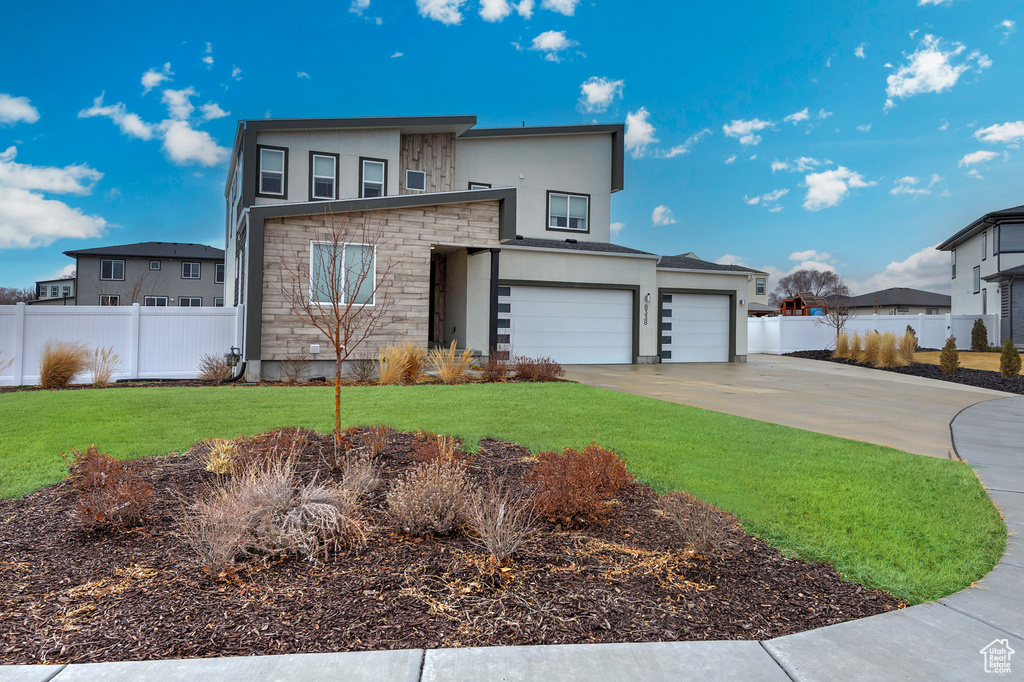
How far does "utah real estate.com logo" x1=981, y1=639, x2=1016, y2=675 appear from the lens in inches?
89.8

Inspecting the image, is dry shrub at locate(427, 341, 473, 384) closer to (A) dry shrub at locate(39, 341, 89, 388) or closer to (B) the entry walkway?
(A) dry shrub at locate(39, 341, 89, 388)

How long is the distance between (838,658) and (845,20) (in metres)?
18.9

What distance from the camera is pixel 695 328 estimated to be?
19.0 meters

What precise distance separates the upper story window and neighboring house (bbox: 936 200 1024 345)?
26220 mm

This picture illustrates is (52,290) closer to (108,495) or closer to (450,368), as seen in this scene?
(450,368)

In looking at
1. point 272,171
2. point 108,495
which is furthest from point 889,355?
point 108,495

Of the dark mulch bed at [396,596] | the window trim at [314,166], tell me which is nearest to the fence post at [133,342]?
the window trim at [314,166]

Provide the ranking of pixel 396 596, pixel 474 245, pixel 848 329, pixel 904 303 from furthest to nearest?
1. pixel 904 303
2. pixel 848 329
3. pixel 474 245
4. pixel 396 596

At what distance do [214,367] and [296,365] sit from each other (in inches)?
65.8

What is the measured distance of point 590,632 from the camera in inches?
99.8

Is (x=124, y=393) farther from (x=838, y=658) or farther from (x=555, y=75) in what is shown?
(x=555, y=75)

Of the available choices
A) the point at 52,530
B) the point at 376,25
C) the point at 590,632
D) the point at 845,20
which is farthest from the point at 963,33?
the point at 52,530

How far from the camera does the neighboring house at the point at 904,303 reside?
52.1 meters

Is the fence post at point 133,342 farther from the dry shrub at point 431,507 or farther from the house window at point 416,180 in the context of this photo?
the dry shrub at point 431,507
